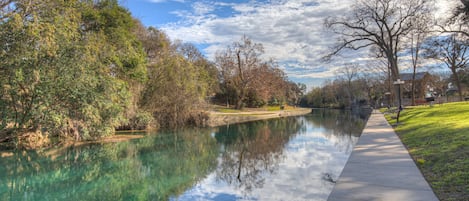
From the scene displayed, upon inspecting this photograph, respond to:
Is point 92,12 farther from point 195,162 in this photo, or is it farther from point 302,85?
point 302,85

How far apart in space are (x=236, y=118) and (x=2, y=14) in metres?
24.1

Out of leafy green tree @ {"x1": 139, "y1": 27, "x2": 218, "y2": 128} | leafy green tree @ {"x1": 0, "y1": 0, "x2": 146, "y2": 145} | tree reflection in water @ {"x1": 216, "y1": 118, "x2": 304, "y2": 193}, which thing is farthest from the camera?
leafy green tree @ {"x1": 139, "y1": 27, "x2": 218, "y2": 128}

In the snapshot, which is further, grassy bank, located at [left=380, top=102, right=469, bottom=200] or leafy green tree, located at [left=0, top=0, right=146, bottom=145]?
leafy green tree, located at [left=0, top=0, right=146, bottom=145]

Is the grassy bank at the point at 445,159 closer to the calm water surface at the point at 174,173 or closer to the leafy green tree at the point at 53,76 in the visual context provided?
the calm water surface at the point at 174,173

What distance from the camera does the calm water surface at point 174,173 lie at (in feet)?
22.5

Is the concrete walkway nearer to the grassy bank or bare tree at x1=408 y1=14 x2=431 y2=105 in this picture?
the grassy bank

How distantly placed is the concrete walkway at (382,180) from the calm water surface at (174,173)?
0.78m

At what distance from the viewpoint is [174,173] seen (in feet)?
29.2

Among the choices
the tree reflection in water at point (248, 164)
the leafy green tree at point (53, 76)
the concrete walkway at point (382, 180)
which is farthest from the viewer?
the leafy green tree at point (53, 76)

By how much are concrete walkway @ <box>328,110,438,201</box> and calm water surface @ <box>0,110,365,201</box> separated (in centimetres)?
78

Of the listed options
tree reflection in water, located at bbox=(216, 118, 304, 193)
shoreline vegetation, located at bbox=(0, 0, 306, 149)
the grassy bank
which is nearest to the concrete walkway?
the grassy bank

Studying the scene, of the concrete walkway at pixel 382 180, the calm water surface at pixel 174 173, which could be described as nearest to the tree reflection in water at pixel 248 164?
the calm water surface at pixel 174 173

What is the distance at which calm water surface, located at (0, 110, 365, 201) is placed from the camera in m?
6.86

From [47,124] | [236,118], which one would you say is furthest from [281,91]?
[47,124]
